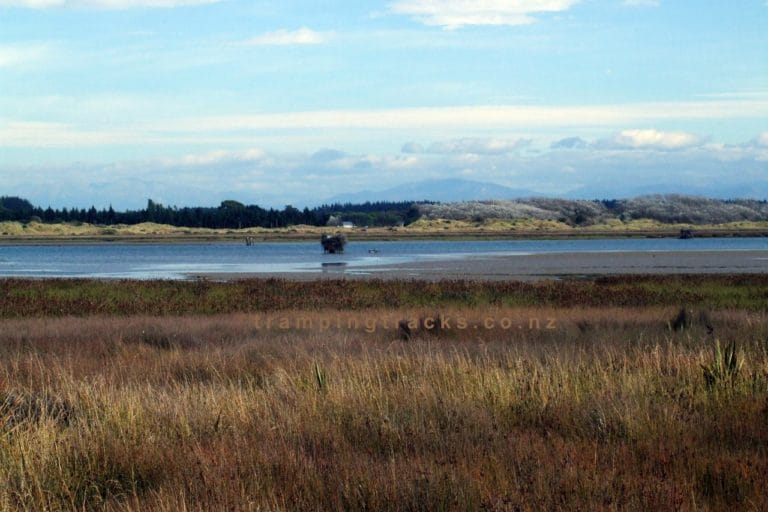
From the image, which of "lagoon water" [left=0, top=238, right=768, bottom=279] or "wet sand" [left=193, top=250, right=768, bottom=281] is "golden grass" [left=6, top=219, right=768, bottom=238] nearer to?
"lagoon water" [left=0, top=238, right=768, bottom=279]

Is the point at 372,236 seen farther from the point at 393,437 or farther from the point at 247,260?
the point at 393,437

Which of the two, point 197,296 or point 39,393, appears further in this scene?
point 197,296

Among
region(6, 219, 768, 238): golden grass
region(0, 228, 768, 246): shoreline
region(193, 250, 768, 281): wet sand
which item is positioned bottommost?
region(193, 250, 768, 281): wet sand

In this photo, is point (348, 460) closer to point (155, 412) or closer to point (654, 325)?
point (155, 412)

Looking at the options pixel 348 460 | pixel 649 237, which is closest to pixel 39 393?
pixel 348 460

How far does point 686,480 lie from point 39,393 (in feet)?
27.5

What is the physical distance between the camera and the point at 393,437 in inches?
357

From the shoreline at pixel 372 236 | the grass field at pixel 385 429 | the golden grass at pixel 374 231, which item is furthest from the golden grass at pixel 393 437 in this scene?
the golden grass at pixel 374 231

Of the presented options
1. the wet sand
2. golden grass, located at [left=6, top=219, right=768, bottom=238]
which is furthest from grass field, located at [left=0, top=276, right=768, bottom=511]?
golden grass, located at [left=6, top=219, right=768, bottom=238]

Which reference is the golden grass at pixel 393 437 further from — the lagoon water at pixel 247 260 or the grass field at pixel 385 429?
the lagoon water at pixel 247 260

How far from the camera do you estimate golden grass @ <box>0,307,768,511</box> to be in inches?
287

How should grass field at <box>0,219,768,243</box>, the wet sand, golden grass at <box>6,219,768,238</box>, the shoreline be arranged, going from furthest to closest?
golden grass at <box>6,219,768,238</box>
grass field at <box>0,219,768,243</box>
the shoreline
the wet sand

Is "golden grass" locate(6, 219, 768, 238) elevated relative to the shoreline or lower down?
elevated

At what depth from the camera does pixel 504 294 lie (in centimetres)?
3166
